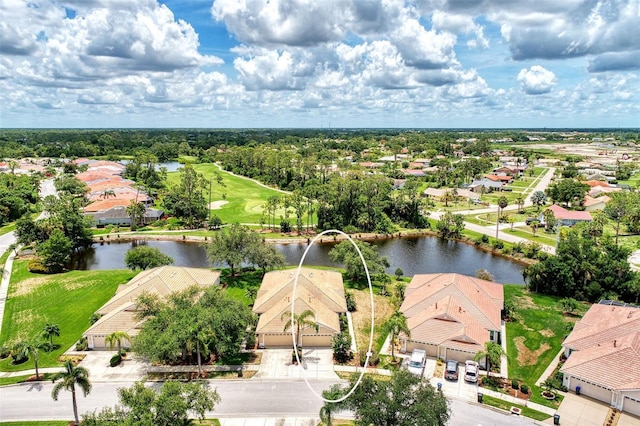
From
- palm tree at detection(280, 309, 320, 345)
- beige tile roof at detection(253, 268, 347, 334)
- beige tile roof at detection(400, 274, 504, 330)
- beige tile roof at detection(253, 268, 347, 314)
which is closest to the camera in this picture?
palm tree at detection(280, 309, 320, 345)

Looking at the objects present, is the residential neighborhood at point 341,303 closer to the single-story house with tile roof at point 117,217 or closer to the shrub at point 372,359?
the shrub at point 372,359

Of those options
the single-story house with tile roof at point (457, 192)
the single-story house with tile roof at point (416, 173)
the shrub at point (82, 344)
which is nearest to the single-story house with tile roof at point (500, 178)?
the single-story house with tile roof at point (457, 192)

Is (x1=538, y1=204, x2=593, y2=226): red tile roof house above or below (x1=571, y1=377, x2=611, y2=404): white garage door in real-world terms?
above

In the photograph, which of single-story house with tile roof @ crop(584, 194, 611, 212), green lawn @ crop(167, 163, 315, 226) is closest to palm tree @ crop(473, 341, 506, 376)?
green lawn @ crop(167, 163, 315, 226)

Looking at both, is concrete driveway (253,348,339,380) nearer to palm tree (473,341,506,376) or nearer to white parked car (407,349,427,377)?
white parked car (407,349,427,377)

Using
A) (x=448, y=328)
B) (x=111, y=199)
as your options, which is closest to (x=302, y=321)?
(x=448, y=328)
